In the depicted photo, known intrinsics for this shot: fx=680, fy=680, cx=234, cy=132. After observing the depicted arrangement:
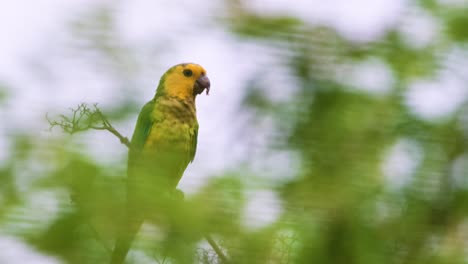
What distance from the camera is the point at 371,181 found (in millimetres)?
548

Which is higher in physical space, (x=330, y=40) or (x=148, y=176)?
(x=330, y=40)

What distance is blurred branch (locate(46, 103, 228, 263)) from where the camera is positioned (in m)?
0.56

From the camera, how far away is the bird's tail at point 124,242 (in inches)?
20.2

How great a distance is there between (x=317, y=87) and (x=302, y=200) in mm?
98

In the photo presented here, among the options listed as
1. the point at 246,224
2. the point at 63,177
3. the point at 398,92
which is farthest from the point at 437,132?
the point at 63,177

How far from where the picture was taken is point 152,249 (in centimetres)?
53

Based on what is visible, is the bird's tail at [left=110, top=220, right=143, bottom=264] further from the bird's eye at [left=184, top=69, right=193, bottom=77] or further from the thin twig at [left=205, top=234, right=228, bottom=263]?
the bird's eye at [left=184, top=69, right=193, bottom=77]

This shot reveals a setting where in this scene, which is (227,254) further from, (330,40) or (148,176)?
(330,40)

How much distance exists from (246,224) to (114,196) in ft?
0.36

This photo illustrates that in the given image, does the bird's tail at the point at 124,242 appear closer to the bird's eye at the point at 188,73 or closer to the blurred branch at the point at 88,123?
the blurred branch at the point at 88,123

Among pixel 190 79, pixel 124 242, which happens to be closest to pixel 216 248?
pixel 124 242

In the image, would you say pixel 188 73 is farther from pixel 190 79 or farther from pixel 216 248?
pixel 216 248

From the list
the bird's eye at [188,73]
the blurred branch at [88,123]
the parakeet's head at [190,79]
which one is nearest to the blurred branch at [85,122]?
the blurred branch at [88,123]

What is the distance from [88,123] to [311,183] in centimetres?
20
